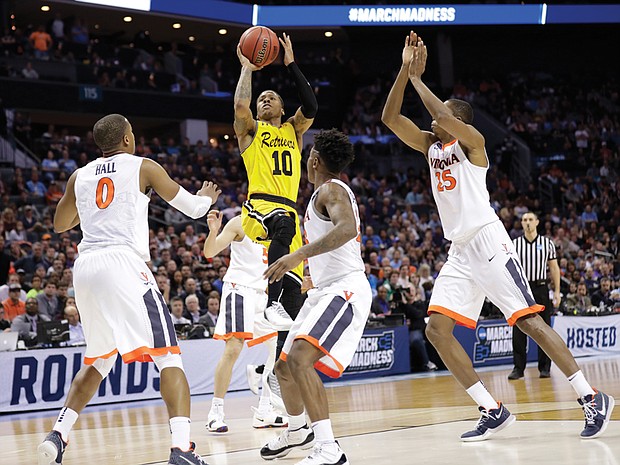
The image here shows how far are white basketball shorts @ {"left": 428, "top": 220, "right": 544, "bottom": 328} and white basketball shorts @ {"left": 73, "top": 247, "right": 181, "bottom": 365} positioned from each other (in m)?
2.12

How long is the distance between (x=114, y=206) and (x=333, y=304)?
4.73ft

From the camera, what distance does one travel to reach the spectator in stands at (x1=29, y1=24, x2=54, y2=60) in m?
23.0

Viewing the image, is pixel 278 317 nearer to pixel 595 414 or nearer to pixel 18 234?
pixel 595 414

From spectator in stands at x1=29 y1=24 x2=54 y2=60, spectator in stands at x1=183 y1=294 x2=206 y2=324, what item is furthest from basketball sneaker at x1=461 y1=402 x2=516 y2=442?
spectator in stands at x1=29 y1=24 x2=54 y2=60

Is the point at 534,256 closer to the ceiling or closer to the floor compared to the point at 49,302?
closer to the ceiling

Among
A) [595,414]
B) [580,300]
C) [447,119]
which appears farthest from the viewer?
[580,300]

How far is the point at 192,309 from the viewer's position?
12.6 metres

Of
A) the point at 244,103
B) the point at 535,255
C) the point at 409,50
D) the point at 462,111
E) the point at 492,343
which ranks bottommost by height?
the point at 492,343

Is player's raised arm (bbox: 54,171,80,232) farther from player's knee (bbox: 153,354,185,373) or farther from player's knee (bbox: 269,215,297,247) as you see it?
player's knee (bbox: 269,215,297,247)

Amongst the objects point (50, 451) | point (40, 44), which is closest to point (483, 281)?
point (50, 451)

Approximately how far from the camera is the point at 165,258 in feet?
48.0

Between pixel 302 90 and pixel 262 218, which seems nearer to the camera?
pixel 262 218

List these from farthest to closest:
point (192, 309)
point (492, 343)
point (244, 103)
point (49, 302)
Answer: point (492, 343) → point (192, 309) → point (49, 302) → point (244, 103)

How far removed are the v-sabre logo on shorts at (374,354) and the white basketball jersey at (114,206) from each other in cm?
795
